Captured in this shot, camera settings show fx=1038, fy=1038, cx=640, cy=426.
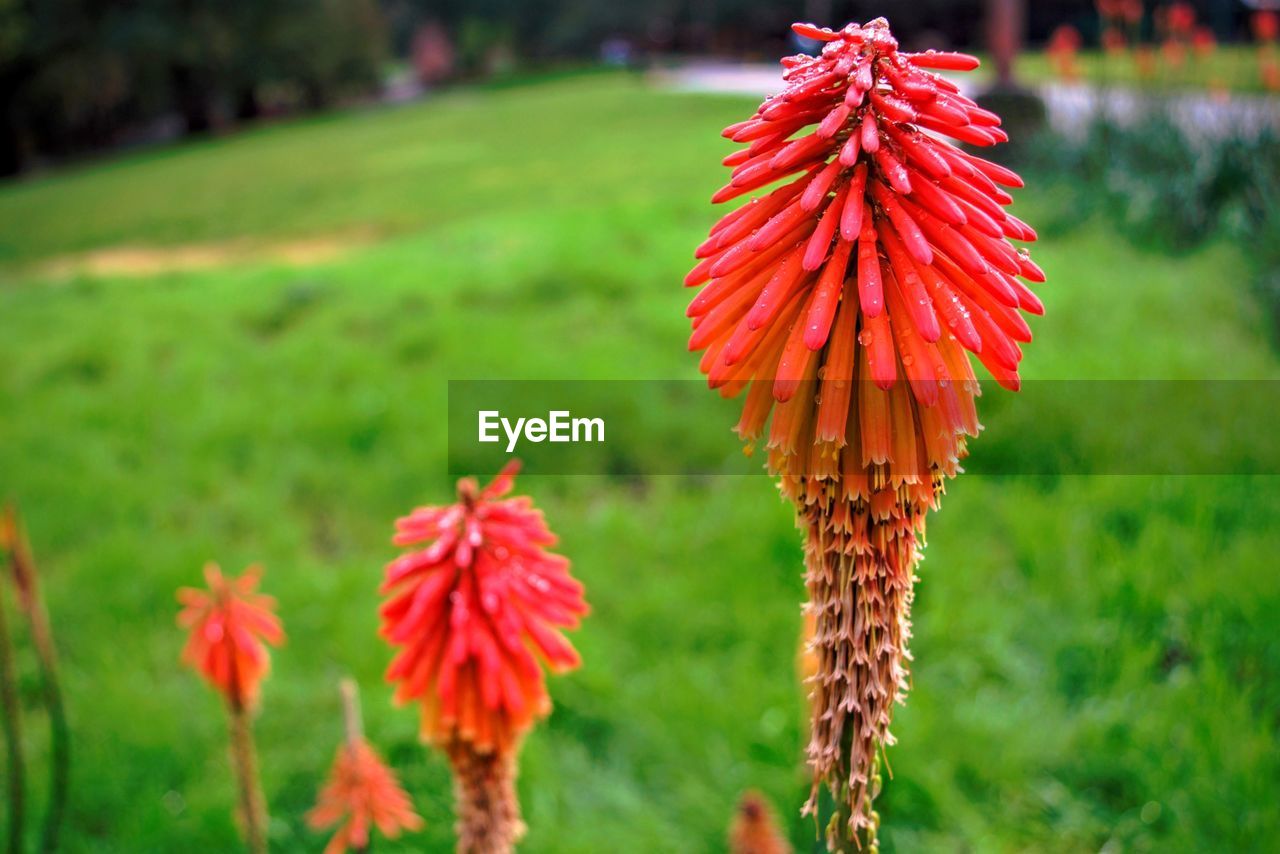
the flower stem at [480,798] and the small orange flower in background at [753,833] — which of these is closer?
the flower stem at [480,798]

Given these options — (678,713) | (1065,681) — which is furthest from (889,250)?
(1065,681)

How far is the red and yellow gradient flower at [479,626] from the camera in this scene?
1.52m

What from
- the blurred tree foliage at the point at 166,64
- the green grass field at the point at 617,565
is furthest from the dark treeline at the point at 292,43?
the green grass field at the point at 617,565

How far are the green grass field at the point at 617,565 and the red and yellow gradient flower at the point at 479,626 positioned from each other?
0.62m

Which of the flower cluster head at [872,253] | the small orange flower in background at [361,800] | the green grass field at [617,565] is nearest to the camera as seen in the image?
the flower cluster head at [872,253]

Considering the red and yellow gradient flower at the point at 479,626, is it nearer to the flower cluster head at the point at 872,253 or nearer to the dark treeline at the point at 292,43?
the flower cluster head at the point at 872,253

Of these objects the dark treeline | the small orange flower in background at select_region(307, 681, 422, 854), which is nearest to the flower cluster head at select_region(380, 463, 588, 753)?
the small orange flower in background at select_region(307, 681, 422, 854)

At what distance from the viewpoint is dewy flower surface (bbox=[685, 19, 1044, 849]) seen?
40.1 inches

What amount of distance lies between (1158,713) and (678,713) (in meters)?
1.57

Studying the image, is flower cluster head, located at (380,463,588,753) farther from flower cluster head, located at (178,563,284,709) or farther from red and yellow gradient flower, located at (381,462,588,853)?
flower cluster head, located at (178,563,284,709)

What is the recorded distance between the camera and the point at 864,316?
3.40 ft

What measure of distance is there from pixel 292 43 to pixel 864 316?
1366 inches

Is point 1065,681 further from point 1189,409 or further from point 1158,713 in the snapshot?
point 1189,409

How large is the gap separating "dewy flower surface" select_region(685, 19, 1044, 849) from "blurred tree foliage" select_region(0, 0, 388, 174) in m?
Answer: 24.2
